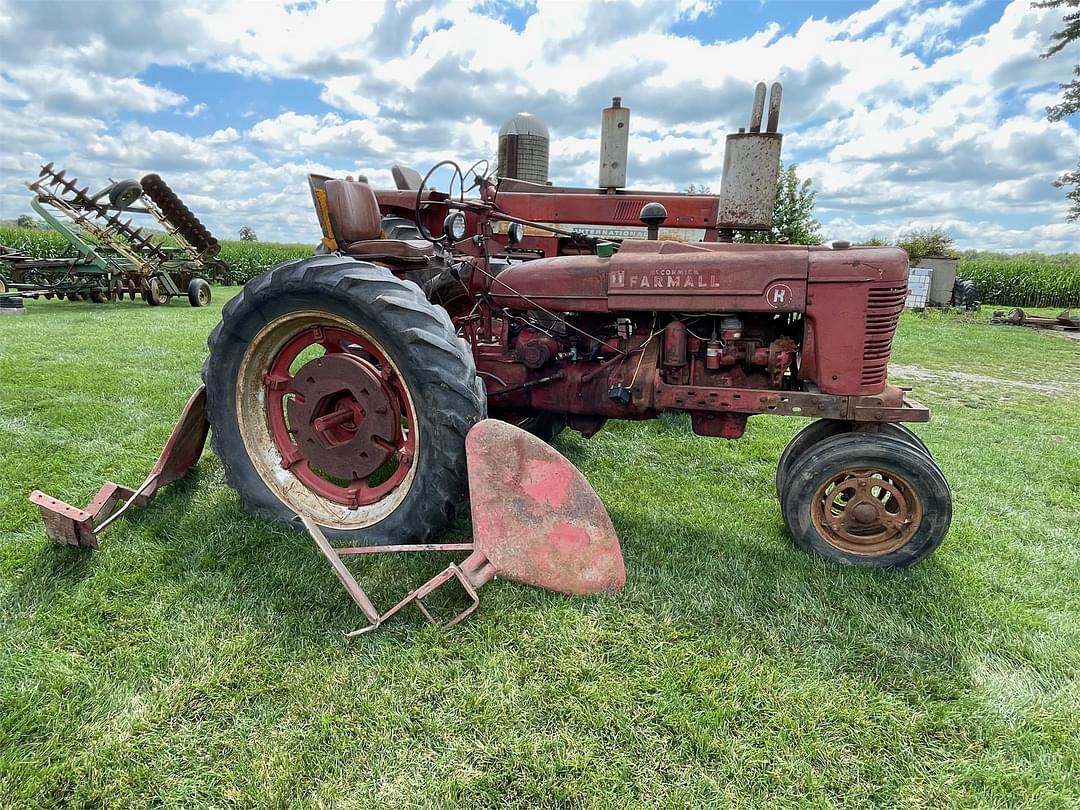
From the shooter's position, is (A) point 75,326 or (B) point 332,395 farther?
(A) point 75,326

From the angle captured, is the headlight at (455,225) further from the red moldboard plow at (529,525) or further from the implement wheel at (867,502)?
the implement wheel at (867,502)

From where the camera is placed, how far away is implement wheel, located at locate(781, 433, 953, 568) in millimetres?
2436

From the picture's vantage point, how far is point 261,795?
150 cm

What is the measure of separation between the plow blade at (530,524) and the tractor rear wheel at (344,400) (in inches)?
6.7

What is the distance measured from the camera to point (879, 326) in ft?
8.26

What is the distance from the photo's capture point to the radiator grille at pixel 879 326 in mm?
2494

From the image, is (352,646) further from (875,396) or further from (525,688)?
(875,396)

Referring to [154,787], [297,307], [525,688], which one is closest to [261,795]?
[154,787]

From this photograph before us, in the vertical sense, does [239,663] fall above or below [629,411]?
below

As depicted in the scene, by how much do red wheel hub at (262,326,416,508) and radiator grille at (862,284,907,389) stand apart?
182 cm

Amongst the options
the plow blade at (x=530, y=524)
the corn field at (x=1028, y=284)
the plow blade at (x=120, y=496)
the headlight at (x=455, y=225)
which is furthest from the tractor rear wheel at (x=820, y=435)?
the corn field at (x=1028, y=284)

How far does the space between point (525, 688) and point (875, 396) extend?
1.78 meters

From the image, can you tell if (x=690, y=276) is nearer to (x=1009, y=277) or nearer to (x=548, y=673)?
(x=548, y=673)

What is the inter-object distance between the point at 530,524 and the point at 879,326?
1572 mm
